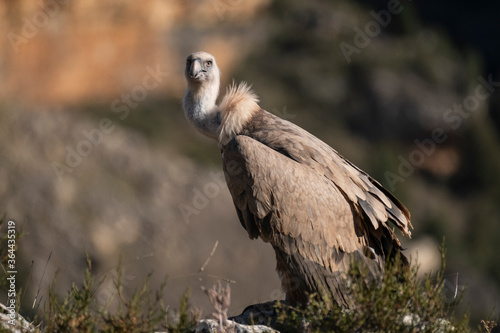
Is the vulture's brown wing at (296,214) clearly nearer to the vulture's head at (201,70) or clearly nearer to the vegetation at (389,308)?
the vegetation at (389,308)

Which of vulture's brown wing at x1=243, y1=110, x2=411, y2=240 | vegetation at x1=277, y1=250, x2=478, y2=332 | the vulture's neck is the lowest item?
vegetation at x1=277, y1=250, x2=478, y2=332

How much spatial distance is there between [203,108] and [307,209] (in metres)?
1.63

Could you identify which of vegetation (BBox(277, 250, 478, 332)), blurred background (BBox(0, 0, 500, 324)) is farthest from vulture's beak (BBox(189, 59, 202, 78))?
blurred background (BBox(0, 0, 500, 324))

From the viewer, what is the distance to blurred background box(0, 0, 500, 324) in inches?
848

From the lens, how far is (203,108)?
292 inches

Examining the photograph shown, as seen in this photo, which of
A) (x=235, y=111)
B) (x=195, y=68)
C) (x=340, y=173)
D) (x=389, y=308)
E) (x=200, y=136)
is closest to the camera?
(x=389, y=308)

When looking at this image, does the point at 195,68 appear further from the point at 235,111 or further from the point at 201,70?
the point at 235,111

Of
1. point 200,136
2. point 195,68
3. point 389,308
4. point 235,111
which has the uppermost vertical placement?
point 195,68

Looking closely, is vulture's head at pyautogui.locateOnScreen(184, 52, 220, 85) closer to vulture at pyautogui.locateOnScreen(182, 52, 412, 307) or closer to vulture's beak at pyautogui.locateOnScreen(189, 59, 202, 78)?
vulture's beak at pyautogui.locateOnScreen(189, 59, 202, 78)

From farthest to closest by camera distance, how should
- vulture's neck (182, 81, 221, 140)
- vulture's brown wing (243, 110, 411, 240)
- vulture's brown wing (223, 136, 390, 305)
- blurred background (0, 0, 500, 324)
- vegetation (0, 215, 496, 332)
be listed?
blurred background (0, 0, 500, 324) < vulture's neck (182, 81, 221, 140) < vulture's brown wing (243, 110, 411, 240) < vulture's brown wing (223, 136, 390, 305) < vegetation (0, 215, 496, 332)

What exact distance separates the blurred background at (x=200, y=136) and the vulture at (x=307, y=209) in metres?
11.8

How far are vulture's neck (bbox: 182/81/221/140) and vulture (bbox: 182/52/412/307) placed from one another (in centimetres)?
52

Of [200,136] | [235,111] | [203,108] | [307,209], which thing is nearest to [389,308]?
[307,209]

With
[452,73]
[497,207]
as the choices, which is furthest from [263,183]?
[452,73]
